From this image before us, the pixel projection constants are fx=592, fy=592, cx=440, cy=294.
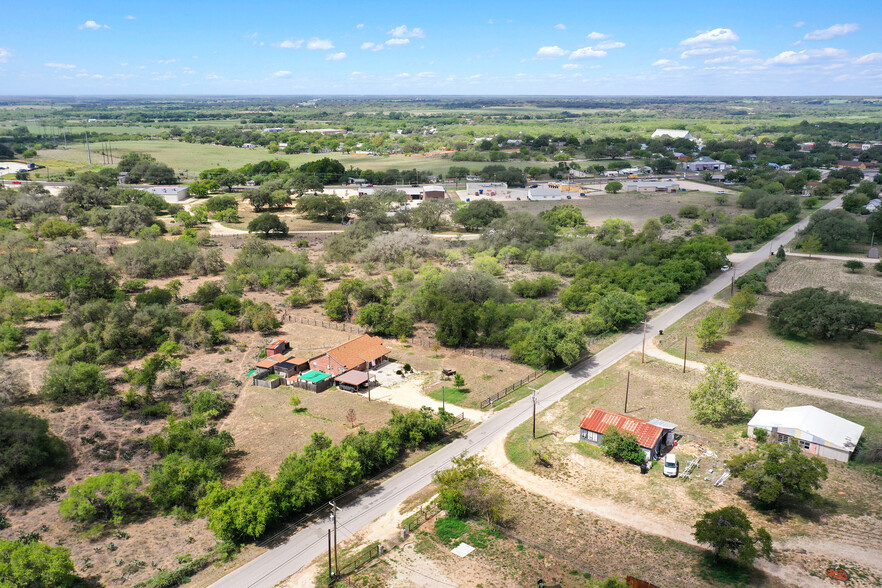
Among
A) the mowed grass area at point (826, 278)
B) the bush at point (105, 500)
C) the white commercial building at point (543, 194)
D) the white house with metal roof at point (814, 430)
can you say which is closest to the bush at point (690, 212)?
the white commercial building at point (543, 194)

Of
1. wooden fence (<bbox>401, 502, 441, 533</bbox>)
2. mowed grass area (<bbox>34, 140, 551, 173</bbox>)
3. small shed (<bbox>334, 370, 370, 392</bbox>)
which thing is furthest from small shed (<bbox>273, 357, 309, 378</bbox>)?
mowed grass area (<bbox>34, 140, 551, 173</bbox>)

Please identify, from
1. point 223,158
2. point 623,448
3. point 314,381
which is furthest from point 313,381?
point 223,158

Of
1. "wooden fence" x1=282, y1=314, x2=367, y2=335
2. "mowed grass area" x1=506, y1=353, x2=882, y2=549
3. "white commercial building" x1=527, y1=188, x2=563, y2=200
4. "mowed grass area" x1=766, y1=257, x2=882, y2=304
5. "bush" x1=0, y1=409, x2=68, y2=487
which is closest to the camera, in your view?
"mowed grass area" x1=506, y1=353, x2=882, y2=549

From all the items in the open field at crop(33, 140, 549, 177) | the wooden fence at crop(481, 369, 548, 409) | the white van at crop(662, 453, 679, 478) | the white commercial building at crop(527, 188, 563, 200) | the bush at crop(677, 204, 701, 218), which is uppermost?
the open field at crop(33, 140, 549, 177)

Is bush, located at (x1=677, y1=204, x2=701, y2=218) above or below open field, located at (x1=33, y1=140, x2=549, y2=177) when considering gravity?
below

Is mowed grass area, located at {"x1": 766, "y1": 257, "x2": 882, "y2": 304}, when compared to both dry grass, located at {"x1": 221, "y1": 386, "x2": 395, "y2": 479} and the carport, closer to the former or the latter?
dry grass, located at {"x1": 221, "y1": 386, "x2": 395, "y2": 479}

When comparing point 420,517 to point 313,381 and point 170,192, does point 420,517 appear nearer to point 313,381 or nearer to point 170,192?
point 313,381

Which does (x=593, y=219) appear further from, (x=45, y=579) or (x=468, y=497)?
(x=45, y=579)
